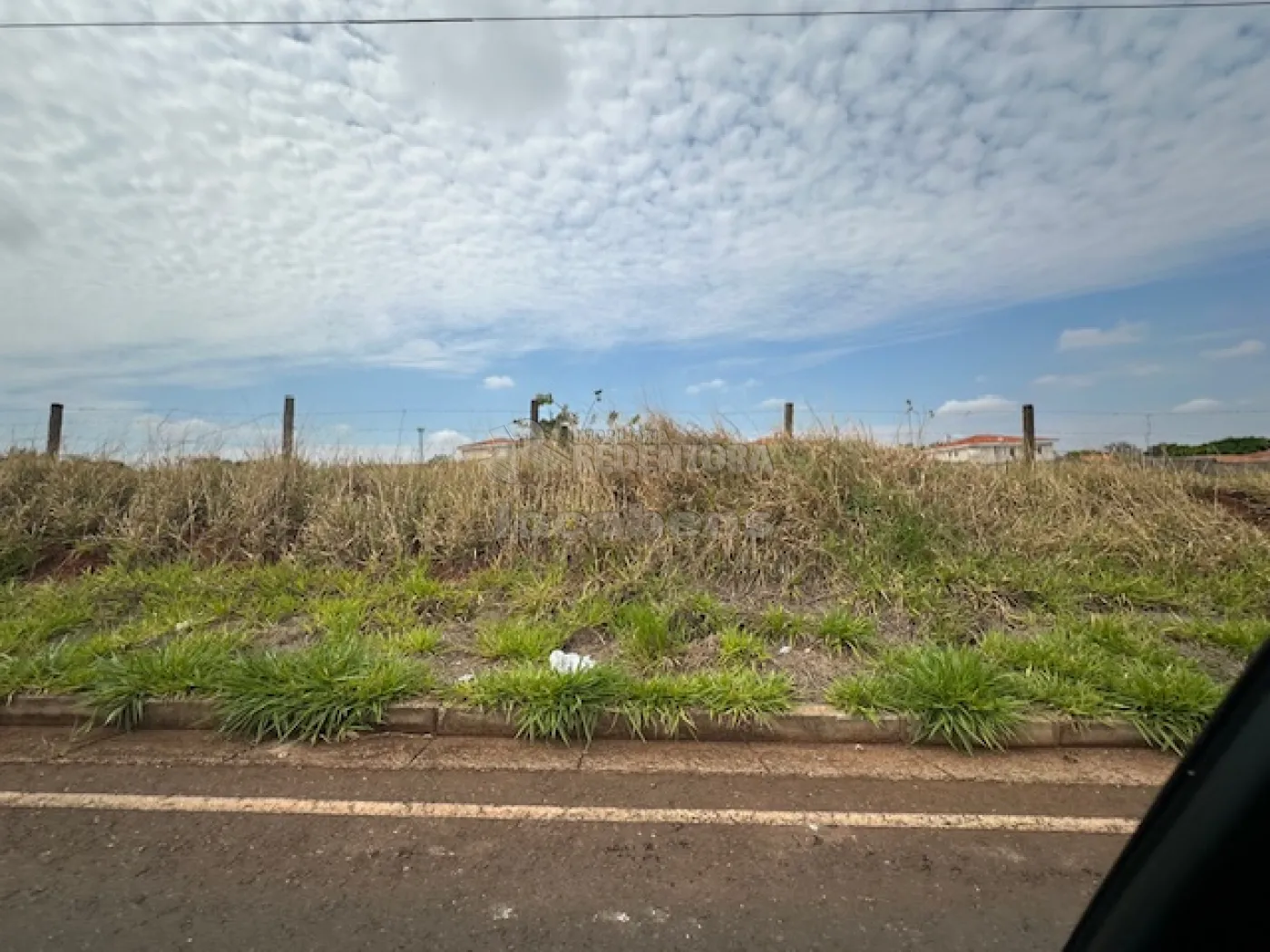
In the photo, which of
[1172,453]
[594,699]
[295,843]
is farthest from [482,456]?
[1172,453]

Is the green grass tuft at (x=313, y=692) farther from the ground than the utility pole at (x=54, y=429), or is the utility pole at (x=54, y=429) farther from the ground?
the utility pole at (x=54, y=429)

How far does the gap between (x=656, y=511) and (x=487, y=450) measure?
297 centimetres

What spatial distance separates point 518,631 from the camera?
17.9ft

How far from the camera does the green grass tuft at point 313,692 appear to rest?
169 inches

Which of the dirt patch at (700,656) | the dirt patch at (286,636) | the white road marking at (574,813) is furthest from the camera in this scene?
the dirt patch at (286,636)

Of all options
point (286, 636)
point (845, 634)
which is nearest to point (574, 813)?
point (845, 634)

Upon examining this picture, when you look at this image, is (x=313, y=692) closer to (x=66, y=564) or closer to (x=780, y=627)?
(x=780, y=627)

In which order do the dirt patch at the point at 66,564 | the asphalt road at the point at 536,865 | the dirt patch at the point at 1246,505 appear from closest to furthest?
1. the asphalt road at the point at 536,865
2. the dirt patch at the point at 66,564
3. the dirt patch at the point at 1246,505

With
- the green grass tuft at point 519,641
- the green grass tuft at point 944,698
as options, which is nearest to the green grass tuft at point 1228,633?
the green grass tuft at point 944,698

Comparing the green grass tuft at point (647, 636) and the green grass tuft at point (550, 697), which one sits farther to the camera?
the green grass tuft at point (647, 636)

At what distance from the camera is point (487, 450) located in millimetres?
9422
